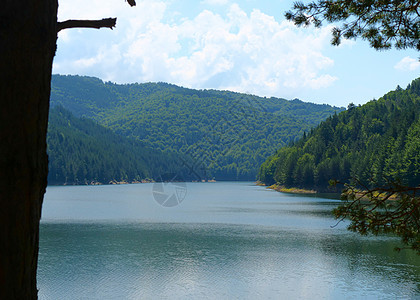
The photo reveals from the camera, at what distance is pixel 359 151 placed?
438 feet

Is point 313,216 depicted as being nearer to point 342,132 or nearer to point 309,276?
point 309,276

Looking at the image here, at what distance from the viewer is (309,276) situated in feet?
82.6

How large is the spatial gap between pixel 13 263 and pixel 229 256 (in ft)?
93.3

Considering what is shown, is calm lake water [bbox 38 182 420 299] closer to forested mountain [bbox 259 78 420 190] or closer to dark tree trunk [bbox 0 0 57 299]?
dark tree trunk [bbox 0 0 57 299]

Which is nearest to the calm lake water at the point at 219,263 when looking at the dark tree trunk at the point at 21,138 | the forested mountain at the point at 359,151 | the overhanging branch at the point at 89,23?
the overhanging branch at the point at 89,23

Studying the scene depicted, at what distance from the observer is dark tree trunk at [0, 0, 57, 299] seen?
3.17 m

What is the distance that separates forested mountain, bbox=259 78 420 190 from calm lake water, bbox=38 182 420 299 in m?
41.1

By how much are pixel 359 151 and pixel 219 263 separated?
11371 cm

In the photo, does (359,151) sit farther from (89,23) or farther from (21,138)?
(21,138)

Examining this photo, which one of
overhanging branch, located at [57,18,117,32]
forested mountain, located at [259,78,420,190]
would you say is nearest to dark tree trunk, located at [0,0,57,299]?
overhanging branch, located at [57,18,117,32]

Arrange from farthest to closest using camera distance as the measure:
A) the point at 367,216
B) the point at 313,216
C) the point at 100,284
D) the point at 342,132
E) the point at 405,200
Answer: the point at 342,132 → the point at 313,216 → the point at 100,284 → the point at 367,216 → the point at 405,200

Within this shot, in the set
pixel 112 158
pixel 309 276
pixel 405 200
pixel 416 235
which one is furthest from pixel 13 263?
pixel 112 158

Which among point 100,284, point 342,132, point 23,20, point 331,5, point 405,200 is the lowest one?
point 100,284

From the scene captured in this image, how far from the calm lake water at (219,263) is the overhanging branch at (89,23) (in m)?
18.6
